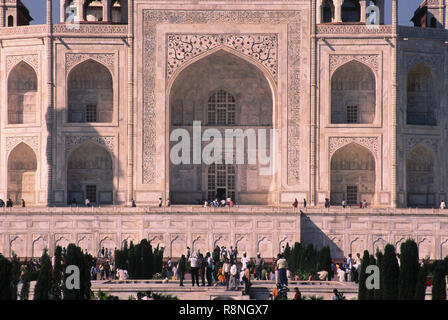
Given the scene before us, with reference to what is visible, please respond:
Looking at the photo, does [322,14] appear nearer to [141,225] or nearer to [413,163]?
[413,163]

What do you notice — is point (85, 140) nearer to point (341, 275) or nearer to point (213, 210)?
point (213, 210)

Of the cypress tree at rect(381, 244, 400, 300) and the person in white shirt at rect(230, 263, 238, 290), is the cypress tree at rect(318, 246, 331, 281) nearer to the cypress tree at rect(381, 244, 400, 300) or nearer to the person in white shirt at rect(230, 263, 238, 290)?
the person in white shirt at rect(230, 263, 238, 290)

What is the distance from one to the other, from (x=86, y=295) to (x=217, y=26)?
17797 mm

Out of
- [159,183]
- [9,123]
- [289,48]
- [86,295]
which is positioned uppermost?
[289,48]

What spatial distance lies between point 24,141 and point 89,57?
4447 mm

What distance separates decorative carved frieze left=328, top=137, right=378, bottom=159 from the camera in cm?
3344

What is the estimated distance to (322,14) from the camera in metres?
37.8

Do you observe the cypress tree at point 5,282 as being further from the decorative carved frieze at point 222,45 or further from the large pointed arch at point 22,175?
the large pointed arch at point 22,175

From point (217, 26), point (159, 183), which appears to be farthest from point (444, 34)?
point (159, 183)

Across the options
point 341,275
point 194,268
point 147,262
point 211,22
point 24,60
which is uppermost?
point 211,22

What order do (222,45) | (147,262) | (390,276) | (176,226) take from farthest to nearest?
1. (222,45)
2. (176,226)
3. (147,262)
4. (390,276)

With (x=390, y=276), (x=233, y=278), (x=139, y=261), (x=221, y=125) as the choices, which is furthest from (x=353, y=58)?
(x=390, y=276)

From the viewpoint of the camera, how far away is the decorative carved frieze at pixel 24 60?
1328 inches

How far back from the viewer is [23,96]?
34.7m
